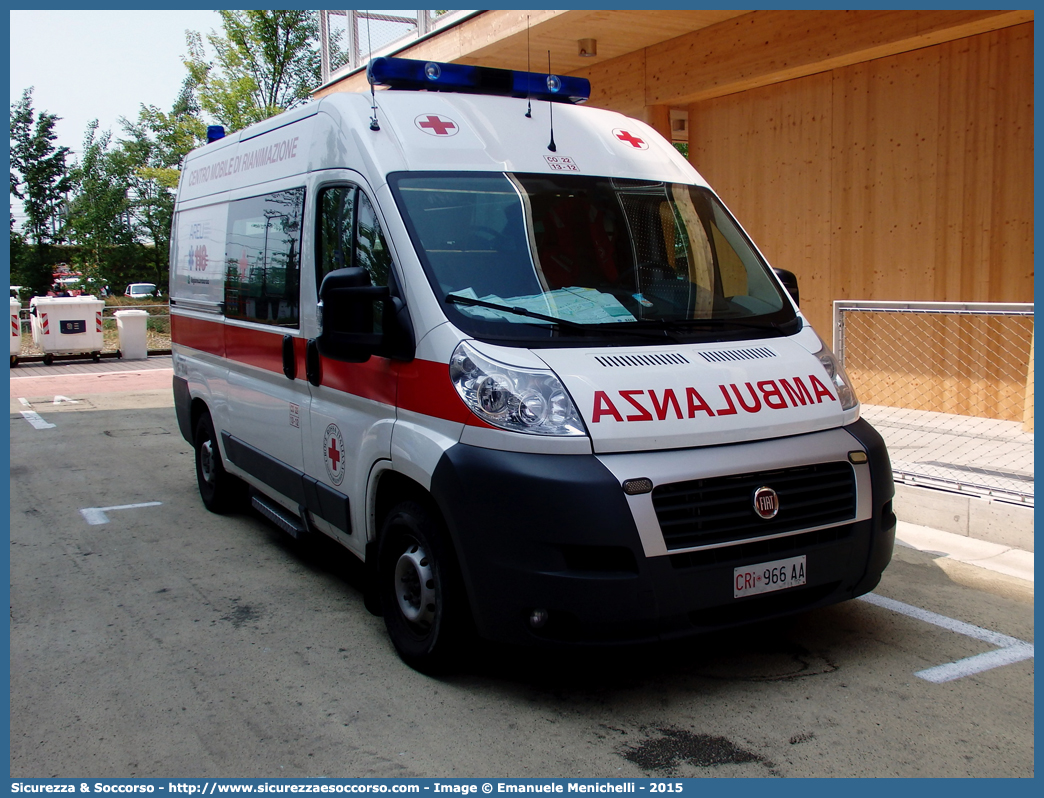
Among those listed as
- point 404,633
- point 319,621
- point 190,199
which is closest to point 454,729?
point 404,633

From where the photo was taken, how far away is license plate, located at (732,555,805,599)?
3658 mm

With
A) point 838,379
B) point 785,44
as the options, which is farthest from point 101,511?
point 785,44

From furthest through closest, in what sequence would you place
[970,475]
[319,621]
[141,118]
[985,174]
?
[141,118] < [985,174] < [970,475] < [319,621]

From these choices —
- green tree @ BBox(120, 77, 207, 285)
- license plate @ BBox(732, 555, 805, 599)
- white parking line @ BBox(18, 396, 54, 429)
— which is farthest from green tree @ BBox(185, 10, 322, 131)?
license plate @ BBox(732, 555, 805, 599)

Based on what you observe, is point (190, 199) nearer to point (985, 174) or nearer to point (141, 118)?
point (985, 174)

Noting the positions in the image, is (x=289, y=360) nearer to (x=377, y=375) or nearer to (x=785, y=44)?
(x=377, y=375)

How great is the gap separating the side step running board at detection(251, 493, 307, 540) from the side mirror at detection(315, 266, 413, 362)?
1586 millimetres

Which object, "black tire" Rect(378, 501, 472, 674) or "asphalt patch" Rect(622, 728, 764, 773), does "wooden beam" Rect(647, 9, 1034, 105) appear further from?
"asphalt patch" Rect(622, 728, 764, 773)

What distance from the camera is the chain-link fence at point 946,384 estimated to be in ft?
22.9

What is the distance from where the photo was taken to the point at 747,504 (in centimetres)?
367

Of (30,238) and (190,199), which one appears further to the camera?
(30,238)

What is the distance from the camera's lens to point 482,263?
4145mm

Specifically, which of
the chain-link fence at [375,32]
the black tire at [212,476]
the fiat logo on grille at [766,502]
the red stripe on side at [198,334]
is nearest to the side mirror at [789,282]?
the fiat logo on grille at [766,502]

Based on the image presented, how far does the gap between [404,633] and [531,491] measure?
1.16 m
